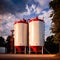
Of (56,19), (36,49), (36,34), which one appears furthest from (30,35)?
(56,19)

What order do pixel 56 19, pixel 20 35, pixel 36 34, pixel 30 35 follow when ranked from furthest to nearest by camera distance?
pixel 20 35 → pixel 30 35 → pixel 36 34 → pixel 56 19

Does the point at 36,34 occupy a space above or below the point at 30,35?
above

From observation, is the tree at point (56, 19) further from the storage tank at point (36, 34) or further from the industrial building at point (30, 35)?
the industrial building at point (30, 35)

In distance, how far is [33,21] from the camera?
55.7 meters

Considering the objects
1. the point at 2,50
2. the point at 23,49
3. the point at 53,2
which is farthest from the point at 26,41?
the point at 53,2

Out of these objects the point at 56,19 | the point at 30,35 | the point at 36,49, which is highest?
the point at 56,19

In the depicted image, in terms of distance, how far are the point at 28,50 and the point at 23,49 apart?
3.26 m

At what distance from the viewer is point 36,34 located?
54.8 m

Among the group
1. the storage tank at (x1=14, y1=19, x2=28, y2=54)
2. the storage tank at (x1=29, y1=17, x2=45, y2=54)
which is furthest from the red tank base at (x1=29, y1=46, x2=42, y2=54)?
the storage tank at (x1=14, y1=19, x2=28, y2=54)

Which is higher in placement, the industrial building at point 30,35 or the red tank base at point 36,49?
the industrial building at point 30,35

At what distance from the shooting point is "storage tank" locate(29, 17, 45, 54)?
5481 cm

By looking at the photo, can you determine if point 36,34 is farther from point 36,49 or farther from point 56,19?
point 56,19

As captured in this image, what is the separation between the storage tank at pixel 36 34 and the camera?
2158 inches

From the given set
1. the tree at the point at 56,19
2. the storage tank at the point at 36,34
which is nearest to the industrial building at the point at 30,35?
the storage tank at the point at 36,34
